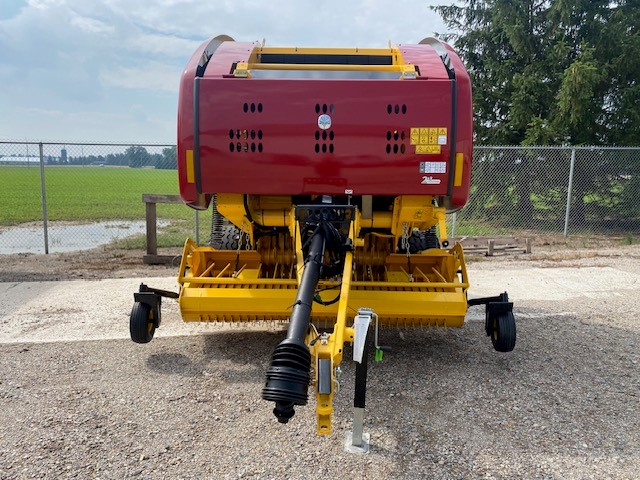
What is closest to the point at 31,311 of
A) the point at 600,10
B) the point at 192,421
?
the point at 192,421

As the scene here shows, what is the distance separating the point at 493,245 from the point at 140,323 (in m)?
7.12

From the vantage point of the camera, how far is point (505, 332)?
4141 millimetres

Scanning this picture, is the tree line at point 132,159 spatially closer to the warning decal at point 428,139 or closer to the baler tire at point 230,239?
the baler tire at point 230,239

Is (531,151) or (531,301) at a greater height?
(531,151)

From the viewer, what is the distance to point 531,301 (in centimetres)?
643

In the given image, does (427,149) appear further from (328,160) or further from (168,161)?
(168,161)

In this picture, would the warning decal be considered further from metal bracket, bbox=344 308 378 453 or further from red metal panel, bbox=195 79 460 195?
metal bracket, bbox=344 308 378 453

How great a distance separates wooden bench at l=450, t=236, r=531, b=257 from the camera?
9500mm

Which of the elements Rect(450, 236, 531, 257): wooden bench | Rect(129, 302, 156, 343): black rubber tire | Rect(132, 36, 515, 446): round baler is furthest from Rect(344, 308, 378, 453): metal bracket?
Rect(450, 236, 531, 257): wooden bench

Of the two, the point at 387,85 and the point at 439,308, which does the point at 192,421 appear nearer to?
the point at 439,308

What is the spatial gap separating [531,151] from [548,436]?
988 cm

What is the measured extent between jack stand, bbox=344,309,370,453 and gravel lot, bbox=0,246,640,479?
0.07 m

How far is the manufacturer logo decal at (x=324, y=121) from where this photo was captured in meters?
3.83

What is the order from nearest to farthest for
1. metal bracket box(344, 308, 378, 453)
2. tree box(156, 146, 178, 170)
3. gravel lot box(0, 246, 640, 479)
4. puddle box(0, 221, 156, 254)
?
metal bracket box(344, 308, 378, 453) < gravel lot box(0, 246, 640, 479) < puddle box(0, 221, 156, 254) < tree box(156, 146, 178, 170)
